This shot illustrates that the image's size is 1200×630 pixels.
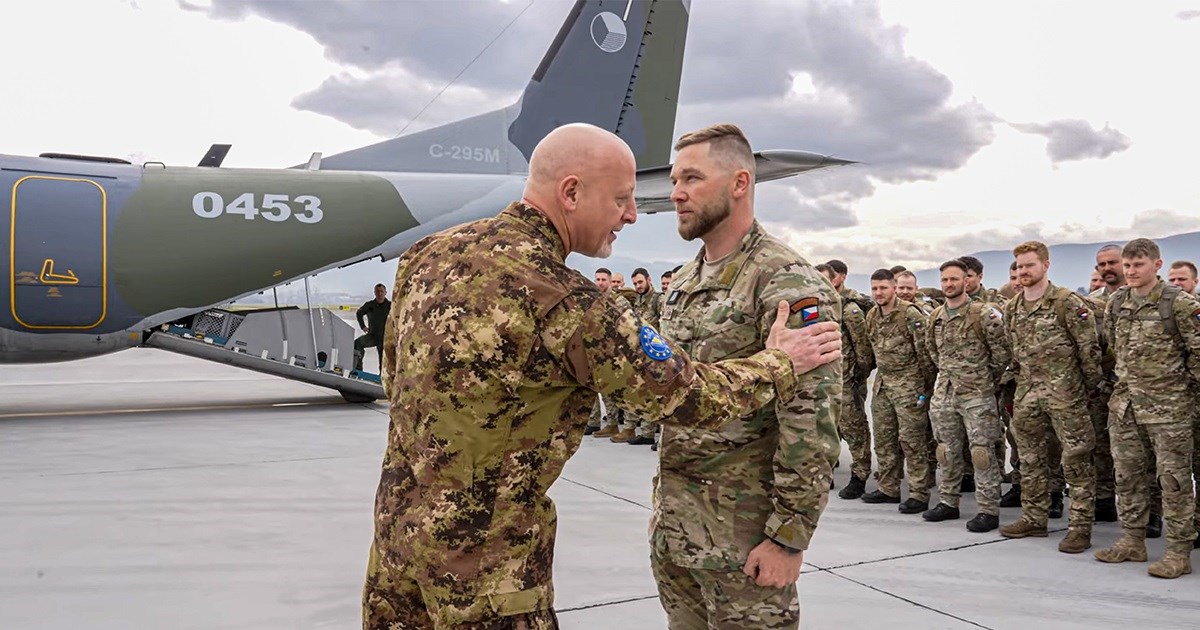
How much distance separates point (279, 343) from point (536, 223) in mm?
9864

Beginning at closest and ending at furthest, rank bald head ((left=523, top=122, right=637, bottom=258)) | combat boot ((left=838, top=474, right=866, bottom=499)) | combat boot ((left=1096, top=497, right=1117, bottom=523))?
bald head ((left=523, top=122, right=637, bottom=258)) → combat boot ((left=1096, top=497, right=1117, bottom=523)) → combat boot ((left=838, top=474, right=866, bottom=499))

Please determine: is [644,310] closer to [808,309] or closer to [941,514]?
[941,514]

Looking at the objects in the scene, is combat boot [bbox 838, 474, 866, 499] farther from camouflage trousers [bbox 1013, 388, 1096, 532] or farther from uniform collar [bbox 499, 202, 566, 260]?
uniform collar [bbox 499, 202, 566, 260]

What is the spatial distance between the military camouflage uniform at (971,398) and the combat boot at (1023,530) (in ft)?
0.71

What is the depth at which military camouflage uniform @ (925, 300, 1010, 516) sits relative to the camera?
5.68 metres

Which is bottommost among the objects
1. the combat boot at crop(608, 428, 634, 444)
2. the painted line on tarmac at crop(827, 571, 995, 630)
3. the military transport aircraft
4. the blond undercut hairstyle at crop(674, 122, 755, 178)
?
the painted line on tarmac at crop(827, 571, 995, 630)

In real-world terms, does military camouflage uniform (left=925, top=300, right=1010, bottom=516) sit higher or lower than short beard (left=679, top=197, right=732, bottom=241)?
lower

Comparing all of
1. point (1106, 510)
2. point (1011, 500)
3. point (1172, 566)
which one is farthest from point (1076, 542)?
point (1011, 500)

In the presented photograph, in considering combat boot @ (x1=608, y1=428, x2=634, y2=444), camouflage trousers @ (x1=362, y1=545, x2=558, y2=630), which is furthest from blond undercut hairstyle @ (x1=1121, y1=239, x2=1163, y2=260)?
combat boot @ (x1=608, y1=428, x2=634, y2=444)

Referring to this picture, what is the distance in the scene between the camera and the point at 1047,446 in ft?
18.0

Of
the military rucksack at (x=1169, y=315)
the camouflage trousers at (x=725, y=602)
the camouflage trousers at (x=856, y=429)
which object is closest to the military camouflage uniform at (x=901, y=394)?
the camouflage trousers at (x=856, y=429)

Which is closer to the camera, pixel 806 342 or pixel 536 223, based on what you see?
pixel 536 223

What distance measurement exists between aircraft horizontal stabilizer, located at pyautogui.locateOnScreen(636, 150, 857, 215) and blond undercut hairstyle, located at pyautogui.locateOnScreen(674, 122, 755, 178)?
20.0 ft

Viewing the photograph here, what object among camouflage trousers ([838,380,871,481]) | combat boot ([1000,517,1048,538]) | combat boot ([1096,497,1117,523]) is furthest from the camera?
camouflage trousers ([838,380,871,481])
